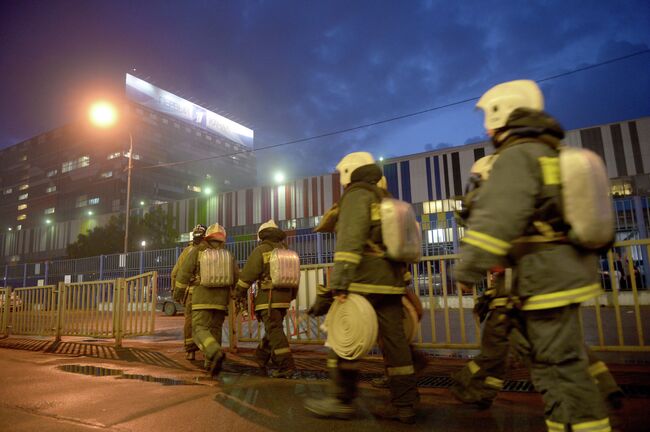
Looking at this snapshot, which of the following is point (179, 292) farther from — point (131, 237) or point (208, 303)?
point (131, 237)

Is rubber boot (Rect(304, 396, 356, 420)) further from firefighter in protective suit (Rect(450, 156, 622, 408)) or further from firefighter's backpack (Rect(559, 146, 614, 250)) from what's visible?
firefighter's backpack (Rect(559, 146, 614, 250))

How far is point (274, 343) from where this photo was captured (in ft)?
16.4

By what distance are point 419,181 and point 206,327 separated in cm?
2467

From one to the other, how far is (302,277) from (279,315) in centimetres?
213

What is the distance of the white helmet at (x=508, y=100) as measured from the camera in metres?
2.37

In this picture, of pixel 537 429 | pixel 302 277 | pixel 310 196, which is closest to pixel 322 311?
pixel 537 429

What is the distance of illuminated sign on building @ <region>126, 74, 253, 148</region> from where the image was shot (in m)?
71.6

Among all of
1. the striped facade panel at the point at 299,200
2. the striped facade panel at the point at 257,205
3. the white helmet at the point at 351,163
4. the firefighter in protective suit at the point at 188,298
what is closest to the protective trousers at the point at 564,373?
the white helmet at the point at 351,163

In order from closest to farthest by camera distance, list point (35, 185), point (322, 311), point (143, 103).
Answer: point (322, 311), point (143, 103), point (35, 185)

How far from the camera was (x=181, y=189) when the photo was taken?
252 ft

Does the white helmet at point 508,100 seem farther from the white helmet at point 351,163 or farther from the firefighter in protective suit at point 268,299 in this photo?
the firefighter in protective suit at point 268,299

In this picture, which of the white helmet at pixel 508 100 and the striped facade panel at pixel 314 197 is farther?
the striped facade panel at pixel 314 197

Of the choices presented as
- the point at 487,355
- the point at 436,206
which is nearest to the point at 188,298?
the point at 487,355

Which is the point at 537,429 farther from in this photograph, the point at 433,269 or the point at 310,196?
the point at 310,196
